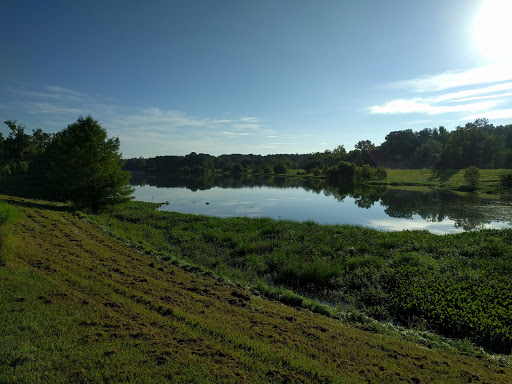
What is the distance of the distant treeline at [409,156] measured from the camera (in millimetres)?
91188

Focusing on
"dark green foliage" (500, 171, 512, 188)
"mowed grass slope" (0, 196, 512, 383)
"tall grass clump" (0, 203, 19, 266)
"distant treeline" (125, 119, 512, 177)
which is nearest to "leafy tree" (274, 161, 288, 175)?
"distant treeline" (125, 119, 512, 177)

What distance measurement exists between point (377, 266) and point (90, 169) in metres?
25.0

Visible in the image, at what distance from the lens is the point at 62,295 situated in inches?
278

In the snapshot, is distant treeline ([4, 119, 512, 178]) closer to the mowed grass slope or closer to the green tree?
the green tree

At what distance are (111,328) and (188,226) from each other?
57.5 ft

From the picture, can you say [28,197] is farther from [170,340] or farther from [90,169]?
[170,340]

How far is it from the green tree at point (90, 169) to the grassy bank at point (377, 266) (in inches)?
249

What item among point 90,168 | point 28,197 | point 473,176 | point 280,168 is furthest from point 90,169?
point 280,168

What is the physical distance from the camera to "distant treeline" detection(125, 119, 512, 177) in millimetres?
91188

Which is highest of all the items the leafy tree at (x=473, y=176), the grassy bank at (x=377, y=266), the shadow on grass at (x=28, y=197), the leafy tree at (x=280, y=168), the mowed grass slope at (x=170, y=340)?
the leafy tree at (x=280, y=168)

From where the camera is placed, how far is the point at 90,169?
2528cm

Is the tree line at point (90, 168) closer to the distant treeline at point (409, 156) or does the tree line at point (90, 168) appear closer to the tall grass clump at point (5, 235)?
the tall grass clump at point (5, 235)

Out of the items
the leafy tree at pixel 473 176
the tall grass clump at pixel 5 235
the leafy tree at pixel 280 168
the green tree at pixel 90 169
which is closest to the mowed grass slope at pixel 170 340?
the tall grass clump at pixel 5 235

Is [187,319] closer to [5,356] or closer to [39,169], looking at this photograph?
[5,356]
